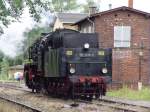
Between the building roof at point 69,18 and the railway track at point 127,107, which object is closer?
the railway track at point 127,107

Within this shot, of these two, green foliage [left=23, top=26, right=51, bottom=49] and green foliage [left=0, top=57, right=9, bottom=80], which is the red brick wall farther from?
green foliage [left=0, top=57, right=9, bottom=80]

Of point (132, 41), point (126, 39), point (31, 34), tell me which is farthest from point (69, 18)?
point (132, 41)

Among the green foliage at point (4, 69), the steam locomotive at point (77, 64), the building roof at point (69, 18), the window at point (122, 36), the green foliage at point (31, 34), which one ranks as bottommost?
the green foliage at point (4, 69)

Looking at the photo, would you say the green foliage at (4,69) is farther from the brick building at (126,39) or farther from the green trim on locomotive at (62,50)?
the green trim on locomotive at (62,50)

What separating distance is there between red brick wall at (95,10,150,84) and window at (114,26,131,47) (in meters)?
0.27

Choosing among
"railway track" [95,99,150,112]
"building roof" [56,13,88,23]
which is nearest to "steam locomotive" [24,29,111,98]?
"railway track" [95,99,150,112]

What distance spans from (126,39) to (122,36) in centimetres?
38

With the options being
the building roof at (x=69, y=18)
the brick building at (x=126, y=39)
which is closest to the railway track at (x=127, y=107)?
the brick building at (x=126, y=39)

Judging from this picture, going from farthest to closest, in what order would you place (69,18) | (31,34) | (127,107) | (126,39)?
(31,34)
(69,18)
(126,39)
(127,107)

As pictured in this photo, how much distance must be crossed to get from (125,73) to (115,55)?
1.39 metres

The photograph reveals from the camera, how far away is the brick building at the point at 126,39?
121ft

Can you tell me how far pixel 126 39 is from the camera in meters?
38.3

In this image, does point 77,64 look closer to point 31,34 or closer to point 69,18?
point 69,18

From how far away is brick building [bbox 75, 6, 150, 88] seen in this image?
3684 cm
